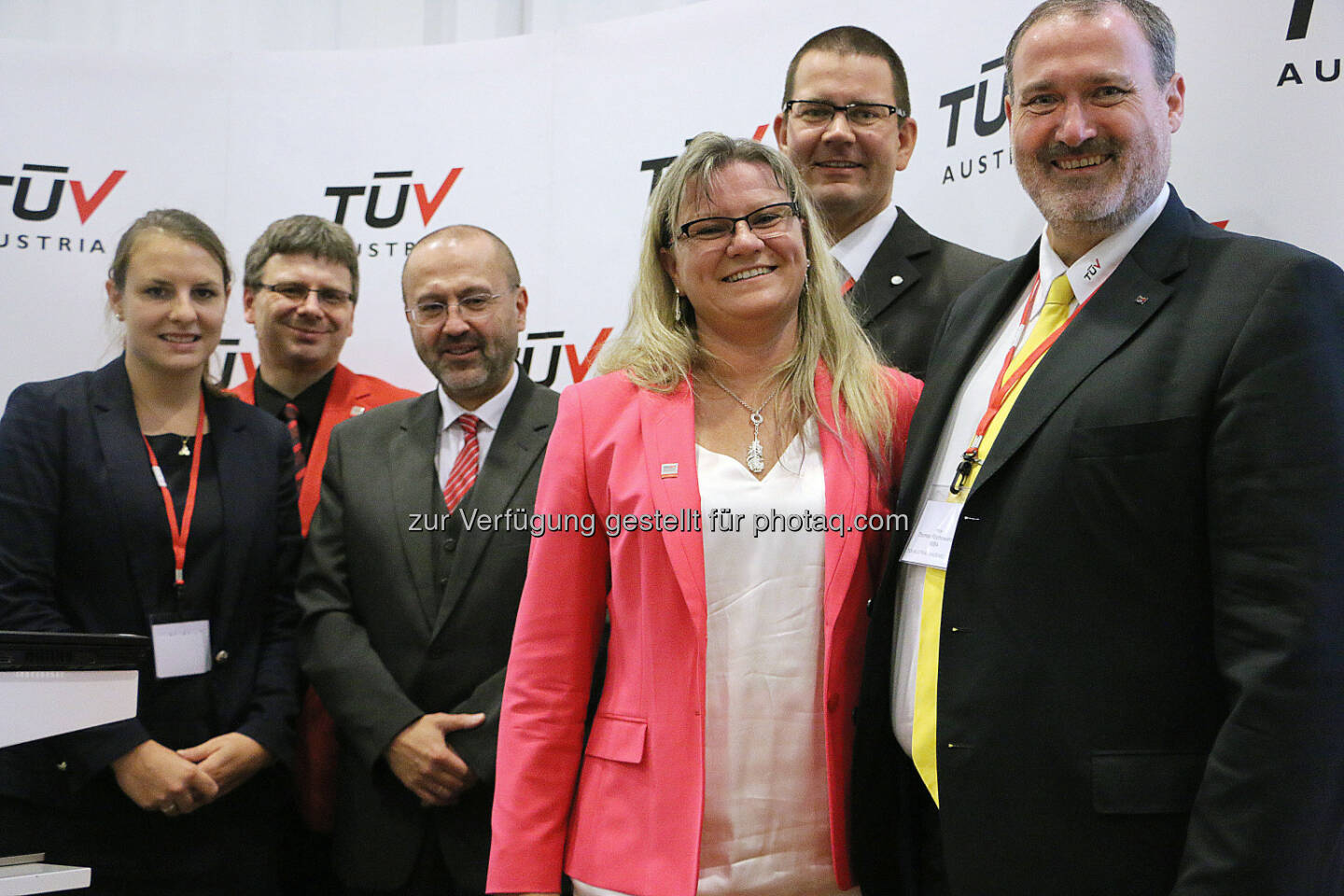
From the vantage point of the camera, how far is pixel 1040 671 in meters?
1.57

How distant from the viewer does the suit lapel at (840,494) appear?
6.08 feet

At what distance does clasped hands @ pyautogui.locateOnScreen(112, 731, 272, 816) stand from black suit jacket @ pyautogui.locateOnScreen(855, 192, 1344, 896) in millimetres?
1770

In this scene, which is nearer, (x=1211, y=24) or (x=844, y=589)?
(x=844, y=589)

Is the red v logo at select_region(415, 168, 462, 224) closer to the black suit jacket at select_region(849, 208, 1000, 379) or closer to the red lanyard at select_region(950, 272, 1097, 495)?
the black suit jacket at select_region(849, 208, 1000, 379)

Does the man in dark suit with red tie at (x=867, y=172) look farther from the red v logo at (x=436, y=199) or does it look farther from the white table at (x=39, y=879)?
the white table at (x=39, y=879)

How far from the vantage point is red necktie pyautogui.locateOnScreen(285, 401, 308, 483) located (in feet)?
11.3

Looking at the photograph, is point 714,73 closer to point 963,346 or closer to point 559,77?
point 559,77

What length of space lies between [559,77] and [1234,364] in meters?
3.07

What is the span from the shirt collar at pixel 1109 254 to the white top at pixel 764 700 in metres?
0.53

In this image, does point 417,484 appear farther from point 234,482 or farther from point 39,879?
point 39,879

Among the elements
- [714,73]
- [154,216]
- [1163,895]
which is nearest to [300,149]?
[154,216]

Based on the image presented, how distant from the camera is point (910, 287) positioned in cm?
266

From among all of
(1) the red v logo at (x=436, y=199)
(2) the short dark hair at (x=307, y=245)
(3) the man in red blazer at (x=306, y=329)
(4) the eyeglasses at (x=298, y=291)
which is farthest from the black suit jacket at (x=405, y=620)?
(1) the red v logo at (x=436, y=199)

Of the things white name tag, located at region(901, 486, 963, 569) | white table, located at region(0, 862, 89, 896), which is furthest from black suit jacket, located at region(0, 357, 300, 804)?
white name tag, located at region(901, 486, 963, 569)
